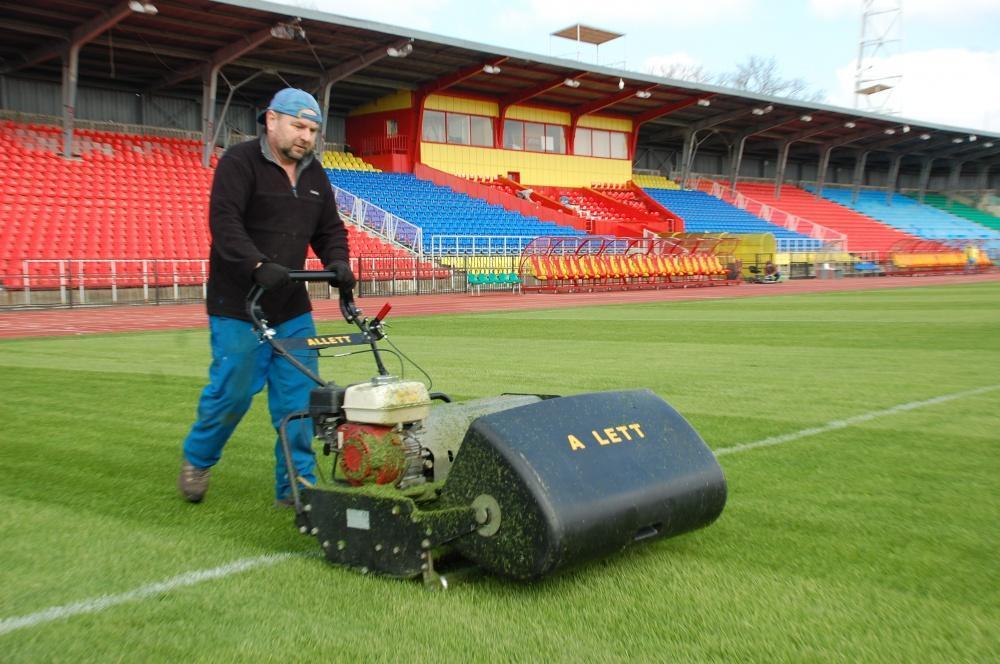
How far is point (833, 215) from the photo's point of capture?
59094 millimetres

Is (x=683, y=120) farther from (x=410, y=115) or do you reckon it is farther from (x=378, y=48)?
(x=378, y=48)

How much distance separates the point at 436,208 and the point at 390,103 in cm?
701

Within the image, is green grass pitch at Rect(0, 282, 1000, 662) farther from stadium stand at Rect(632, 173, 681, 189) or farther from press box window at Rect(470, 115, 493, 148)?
stadium stand at Rect(632, 173, 681, 189)

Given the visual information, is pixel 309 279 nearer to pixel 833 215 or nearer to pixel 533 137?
pixel 533 137

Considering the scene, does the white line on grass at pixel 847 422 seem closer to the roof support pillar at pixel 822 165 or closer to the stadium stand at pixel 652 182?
the stadium stand at pixel 652 182

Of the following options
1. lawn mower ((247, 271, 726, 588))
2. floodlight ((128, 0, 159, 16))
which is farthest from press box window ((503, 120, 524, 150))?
lawn mower ((247, 271, 726, 588))

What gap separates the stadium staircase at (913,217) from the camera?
62594 millimetres

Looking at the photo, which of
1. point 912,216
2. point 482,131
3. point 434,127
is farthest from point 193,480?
point 912,216

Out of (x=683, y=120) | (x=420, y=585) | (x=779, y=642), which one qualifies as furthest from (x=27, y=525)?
(x=683, y=120)

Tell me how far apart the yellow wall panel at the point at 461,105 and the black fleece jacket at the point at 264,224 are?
3804 centimetres

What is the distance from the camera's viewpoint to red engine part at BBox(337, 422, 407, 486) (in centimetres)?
360

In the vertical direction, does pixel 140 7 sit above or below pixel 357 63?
above

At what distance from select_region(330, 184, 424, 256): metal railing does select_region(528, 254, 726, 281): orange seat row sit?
153 inches

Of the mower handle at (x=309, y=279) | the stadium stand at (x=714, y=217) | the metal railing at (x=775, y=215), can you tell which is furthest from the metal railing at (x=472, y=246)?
the mower handle at (x=309, y=279)
